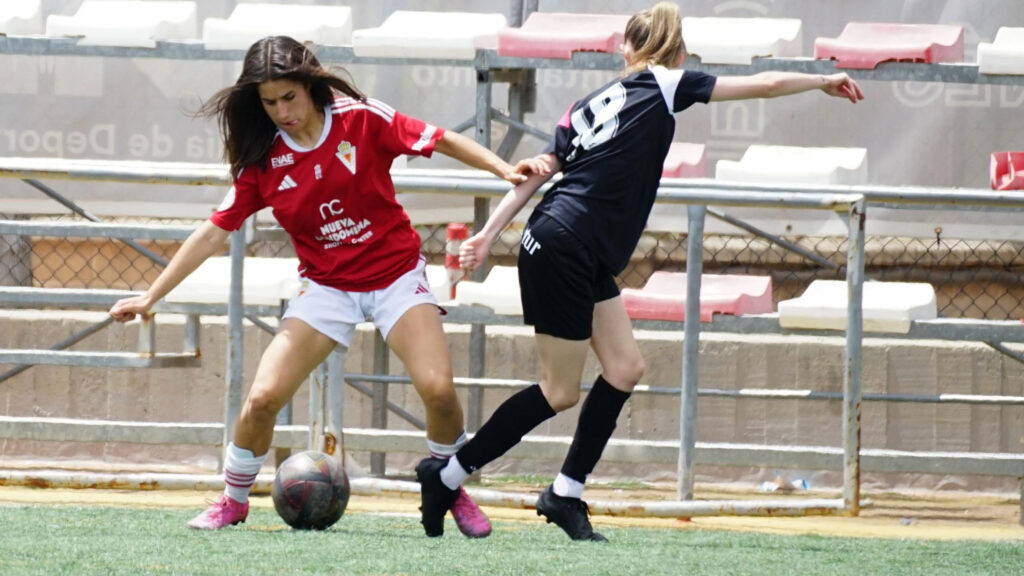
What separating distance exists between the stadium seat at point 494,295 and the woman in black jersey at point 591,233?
1730 millimetres

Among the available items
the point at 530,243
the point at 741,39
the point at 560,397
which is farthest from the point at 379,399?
the point at 530,243

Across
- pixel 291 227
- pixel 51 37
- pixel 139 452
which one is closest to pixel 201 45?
pixel 51 37

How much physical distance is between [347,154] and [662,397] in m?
3.66

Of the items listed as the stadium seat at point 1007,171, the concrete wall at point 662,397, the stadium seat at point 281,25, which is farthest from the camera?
the concrete wall at point 662,397

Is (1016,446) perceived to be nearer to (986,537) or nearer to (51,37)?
(986,537)

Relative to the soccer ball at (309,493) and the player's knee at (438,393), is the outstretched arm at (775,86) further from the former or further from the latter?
the soccer ball at (309,493)

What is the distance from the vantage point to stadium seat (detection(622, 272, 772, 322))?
21.5ft

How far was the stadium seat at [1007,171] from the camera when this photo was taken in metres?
6.87

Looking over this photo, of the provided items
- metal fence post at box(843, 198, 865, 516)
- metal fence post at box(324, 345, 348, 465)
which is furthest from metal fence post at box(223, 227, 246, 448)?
metal fence post at box(843, 198, 865, 516)

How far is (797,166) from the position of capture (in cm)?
720

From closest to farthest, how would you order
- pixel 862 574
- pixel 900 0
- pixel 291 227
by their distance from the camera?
pixel 862 574 → pixel 291 227 → pixel 900 0

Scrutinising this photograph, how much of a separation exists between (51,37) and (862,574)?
5.09 metres

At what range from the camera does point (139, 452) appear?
28.6 feet

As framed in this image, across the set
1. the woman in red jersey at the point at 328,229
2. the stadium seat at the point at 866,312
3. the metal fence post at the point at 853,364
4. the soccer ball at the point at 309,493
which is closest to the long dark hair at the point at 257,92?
the woman in red jersey at the point at 328,229
